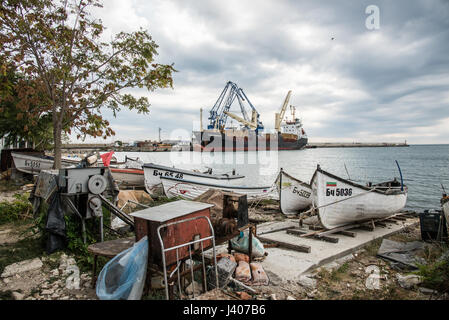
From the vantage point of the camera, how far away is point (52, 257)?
4578 mm

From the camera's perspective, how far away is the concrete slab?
502cm

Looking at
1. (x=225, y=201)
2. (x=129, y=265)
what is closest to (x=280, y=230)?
(x=225, y=201)

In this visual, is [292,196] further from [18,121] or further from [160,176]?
[18,121]

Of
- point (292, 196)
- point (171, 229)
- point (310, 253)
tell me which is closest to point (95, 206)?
point (171, 229)

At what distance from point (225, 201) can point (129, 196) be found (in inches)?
202

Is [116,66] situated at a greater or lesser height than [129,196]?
greater

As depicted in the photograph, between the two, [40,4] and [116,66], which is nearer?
[40,4]

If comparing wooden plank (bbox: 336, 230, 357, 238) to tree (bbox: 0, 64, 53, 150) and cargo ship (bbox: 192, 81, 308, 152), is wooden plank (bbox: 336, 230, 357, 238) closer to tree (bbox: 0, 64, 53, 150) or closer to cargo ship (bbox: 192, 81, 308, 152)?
tree (bbox: 0, 64, 53, 150)

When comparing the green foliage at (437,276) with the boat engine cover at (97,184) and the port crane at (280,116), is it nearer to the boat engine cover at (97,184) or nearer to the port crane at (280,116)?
the boat engine cover at (97,184)

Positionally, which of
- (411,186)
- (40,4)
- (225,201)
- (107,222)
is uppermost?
(40,4)

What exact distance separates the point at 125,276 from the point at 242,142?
77308 mm
